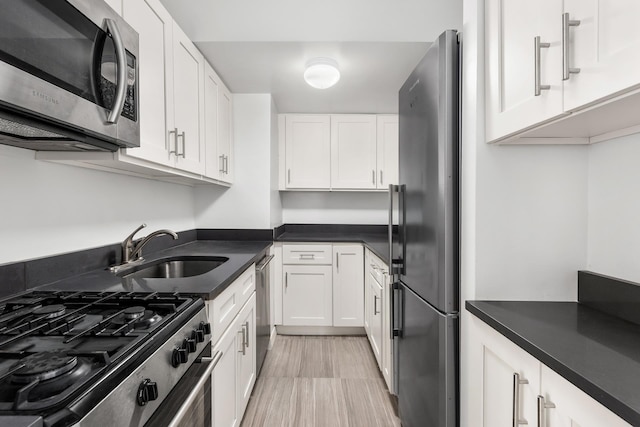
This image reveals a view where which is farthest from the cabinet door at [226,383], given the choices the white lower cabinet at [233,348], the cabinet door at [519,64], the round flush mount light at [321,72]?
the round flush mount light at [321,72]

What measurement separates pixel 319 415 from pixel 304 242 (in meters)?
1.48

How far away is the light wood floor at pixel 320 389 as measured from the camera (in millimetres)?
1912

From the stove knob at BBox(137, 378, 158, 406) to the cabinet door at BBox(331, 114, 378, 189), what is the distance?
284 cm

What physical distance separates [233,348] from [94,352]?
1018 mm

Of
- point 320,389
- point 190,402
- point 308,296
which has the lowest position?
point 320,389

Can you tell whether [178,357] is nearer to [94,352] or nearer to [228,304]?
[94,352]

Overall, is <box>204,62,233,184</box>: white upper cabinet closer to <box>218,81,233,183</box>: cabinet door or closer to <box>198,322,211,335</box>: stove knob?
<box>218,81,233,183</box>: cabinet door

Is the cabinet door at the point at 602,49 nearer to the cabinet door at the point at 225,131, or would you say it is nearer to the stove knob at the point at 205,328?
the stove knob at the point at 205,328

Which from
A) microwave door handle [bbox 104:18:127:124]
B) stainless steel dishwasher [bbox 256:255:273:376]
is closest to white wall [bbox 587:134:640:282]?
microwave door handle [bbox 104:18:127:124]

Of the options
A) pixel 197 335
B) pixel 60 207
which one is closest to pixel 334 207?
pixel 60 207

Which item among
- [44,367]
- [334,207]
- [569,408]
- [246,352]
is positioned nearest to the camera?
[44,367]

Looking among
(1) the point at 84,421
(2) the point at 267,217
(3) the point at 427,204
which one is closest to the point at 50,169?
(1) the point at 84,421

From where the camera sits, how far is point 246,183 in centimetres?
295

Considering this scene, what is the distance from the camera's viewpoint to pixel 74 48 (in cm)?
92
